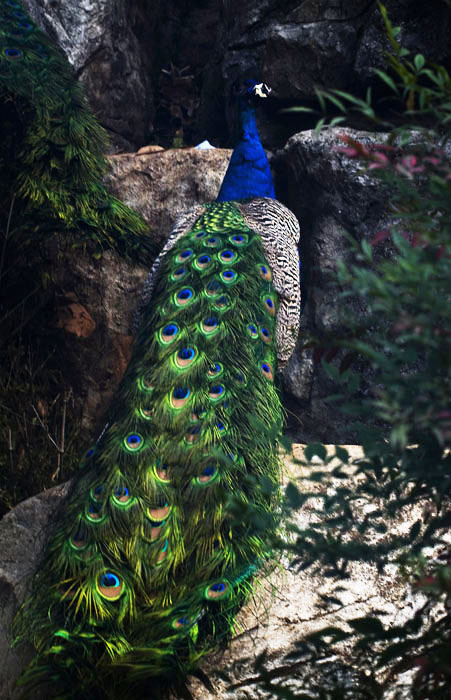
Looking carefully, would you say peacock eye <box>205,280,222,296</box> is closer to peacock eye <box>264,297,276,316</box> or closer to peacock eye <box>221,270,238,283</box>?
peacock eye <box>221,270,238,283</box>

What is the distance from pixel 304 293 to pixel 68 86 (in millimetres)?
1818

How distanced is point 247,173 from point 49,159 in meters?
1.11

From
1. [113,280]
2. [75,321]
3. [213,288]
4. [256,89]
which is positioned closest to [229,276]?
[213,288]

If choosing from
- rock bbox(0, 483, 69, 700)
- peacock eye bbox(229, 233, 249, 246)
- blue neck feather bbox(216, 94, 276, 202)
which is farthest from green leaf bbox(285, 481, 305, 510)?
blue neck feather bbox(216, 94, 276, 202)

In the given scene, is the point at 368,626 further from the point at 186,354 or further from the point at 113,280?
the point at 113,280

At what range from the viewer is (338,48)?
4688 millimetres

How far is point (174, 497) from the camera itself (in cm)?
230

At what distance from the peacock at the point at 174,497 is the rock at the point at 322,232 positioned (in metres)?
0.95

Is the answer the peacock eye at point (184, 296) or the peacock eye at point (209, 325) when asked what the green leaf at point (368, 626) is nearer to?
the peacock eye at point (209, 325)

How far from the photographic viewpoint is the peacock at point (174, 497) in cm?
197

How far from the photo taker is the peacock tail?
158 inches

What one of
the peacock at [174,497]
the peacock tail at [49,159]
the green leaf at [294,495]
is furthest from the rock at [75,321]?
the green leaf at [294,495]

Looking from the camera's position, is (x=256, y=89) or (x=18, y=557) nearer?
(x=18, y=557)

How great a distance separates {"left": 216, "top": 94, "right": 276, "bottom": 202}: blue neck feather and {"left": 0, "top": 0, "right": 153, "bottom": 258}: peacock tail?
579 mm
